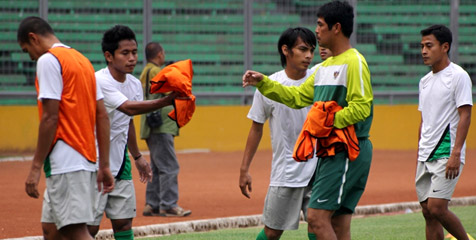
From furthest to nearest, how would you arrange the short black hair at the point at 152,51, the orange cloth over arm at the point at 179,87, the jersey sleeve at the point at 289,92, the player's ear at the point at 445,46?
1. the short black hair at the point at 152,51
2. the player's ear at the point at 445,46
3. the jersey sleeve at the point at 289,92
4. the orange cloth over arm at the point at 179,87

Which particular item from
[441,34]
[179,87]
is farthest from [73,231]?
[441,34]

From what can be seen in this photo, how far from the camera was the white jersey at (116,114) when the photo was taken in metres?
7.03

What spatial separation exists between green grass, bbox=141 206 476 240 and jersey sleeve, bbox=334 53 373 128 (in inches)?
131

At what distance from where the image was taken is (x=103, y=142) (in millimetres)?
6113

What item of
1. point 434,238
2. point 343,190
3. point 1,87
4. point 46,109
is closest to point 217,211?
point 434,238

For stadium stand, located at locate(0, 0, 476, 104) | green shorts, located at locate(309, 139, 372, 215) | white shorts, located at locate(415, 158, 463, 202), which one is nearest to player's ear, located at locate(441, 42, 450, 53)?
white shorts, located at locate(415, 158, 463, 202)

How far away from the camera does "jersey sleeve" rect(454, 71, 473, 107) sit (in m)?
7.70

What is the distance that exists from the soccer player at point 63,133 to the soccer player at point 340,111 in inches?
50.8

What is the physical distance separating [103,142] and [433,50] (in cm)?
335

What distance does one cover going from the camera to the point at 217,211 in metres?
11.9

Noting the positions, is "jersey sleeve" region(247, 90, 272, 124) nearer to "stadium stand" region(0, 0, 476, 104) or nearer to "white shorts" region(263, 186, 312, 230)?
"white shorts" region(263, 186, 312, 230)

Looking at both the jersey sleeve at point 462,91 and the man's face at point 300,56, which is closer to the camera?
the man's face at point 300,56

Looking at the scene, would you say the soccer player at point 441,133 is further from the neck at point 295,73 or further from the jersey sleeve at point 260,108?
the jersey sleeve at point 260,108

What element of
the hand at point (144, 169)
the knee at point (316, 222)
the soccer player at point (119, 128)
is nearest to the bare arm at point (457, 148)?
the knee at point (316, 222)
